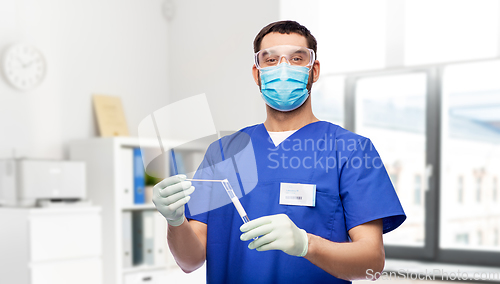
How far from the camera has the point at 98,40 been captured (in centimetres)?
318

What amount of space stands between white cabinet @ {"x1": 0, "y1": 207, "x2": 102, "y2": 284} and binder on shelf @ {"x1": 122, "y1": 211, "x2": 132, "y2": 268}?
0.25 metres

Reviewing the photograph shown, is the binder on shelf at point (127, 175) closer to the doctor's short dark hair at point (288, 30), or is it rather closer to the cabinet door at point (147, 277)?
the cabinet door at point (147, 277)

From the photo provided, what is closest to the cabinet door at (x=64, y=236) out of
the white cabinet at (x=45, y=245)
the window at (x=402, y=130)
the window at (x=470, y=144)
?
the white cabinet at (x=45, y=245)

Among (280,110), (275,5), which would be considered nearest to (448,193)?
(275,5)

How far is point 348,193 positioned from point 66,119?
7.53 ft

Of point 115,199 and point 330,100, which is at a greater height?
point 330,100

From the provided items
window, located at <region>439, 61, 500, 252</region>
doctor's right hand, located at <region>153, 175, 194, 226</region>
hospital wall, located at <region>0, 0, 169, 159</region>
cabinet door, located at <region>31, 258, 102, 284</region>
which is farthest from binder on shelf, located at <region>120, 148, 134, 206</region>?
window, located at <region>439, 61, 500, 252</region>

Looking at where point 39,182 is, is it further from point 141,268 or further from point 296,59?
point 296,59

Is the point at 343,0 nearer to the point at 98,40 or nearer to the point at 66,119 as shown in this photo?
the point at 98,40

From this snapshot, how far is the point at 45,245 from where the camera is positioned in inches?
91.3

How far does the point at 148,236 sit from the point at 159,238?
0.08 m

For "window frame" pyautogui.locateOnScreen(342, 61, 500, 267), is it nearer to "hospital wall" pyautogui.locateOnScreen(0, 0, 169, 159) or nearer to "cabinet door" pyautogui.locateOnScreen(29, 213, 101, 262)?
"hospital wall" pyautogui.locateOnScreen(0, 0, 169, 159)

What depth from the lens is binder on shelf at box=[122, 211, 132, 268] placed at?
2709 mm

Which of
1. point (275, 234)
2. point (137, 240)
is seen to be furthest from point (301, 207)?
point (137, 240)
